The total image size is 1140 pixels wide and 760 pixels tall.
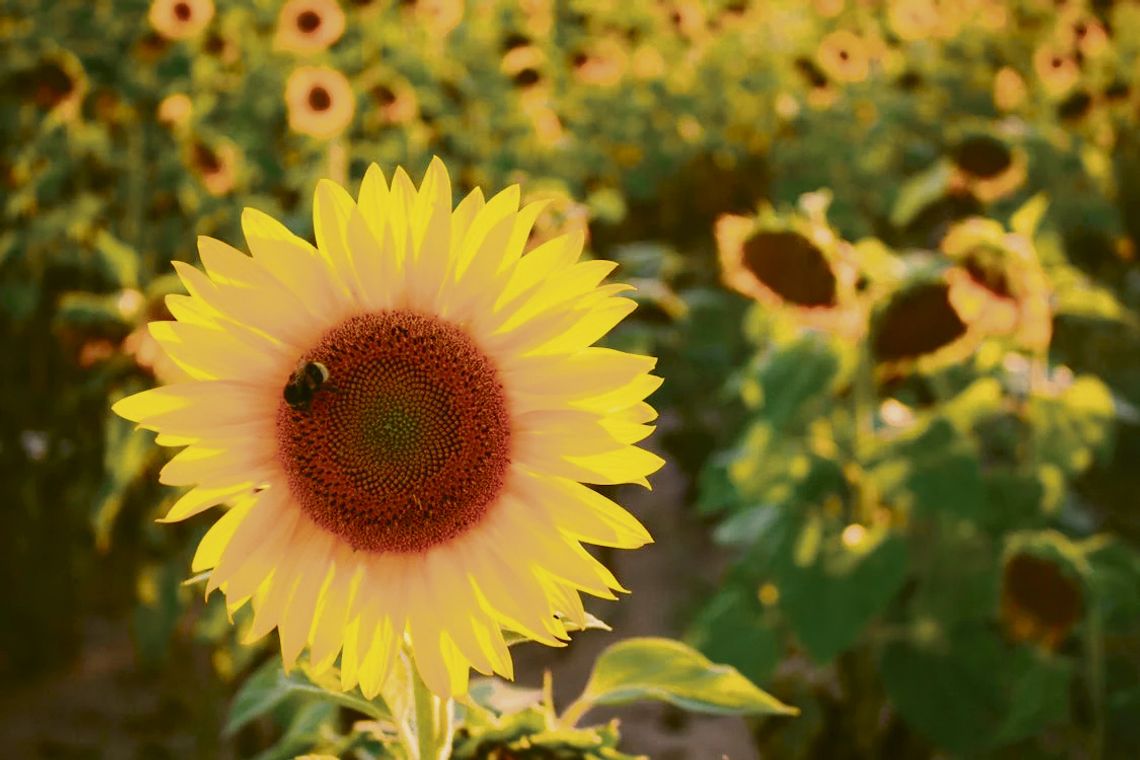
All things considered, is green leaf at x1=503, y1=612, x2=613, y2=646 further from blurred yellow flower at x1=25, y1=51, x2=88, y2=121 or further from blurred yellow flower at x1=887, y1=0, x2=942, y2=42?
blurred yellow flower at x1=887, y1=0, x2=942, y2=42

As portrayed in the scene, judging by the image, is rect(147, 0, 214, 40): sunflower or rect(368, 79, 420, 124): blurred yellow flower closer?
rect(147, 0, 214, 40): sunflower

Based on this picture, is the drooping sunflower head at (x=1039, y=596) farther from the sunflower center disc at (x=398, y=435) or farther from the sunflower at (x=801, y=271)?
the sunflower center disc at (x=398, y=435)

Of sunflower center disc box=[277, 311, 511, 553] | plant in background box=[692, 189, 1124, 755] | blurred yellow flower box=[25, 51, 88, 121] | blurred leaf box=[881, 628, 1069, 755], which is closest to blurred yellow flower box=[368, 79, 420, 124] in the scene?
blurred yellow flower box=[25, 51, 88, 121]

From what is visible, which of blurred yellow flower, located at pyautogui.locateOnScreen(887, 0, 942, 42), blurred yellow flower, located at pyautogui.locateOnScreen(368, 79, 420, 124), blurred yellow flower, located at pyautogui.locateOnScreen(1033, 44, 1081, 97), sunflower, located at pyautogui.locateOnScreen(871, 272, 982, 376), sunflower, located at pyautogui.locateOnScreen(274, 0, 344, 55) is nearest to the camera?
sunflower, located at pyautogui.locateOnScreen(871, 272, 982, 376)

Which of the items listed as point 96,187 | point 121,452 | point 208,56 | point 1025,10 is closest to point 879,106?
point 1025,10

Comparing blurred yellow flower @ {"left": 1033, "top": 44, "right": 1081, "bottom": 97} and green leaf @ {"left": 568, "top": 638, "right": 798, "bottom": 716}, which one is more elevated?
blurred yellow flower @ {"left": 1033, "top": 44, "right": 1081, "bottom": 97}

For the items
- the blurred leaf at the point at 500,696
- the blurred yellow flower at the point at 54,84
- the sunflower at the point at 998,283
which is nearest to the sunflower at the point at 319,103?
the blurred yellow flower at the point at 54,84

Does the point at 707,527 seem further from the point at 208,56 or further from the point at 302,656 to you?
the point at 302,656
